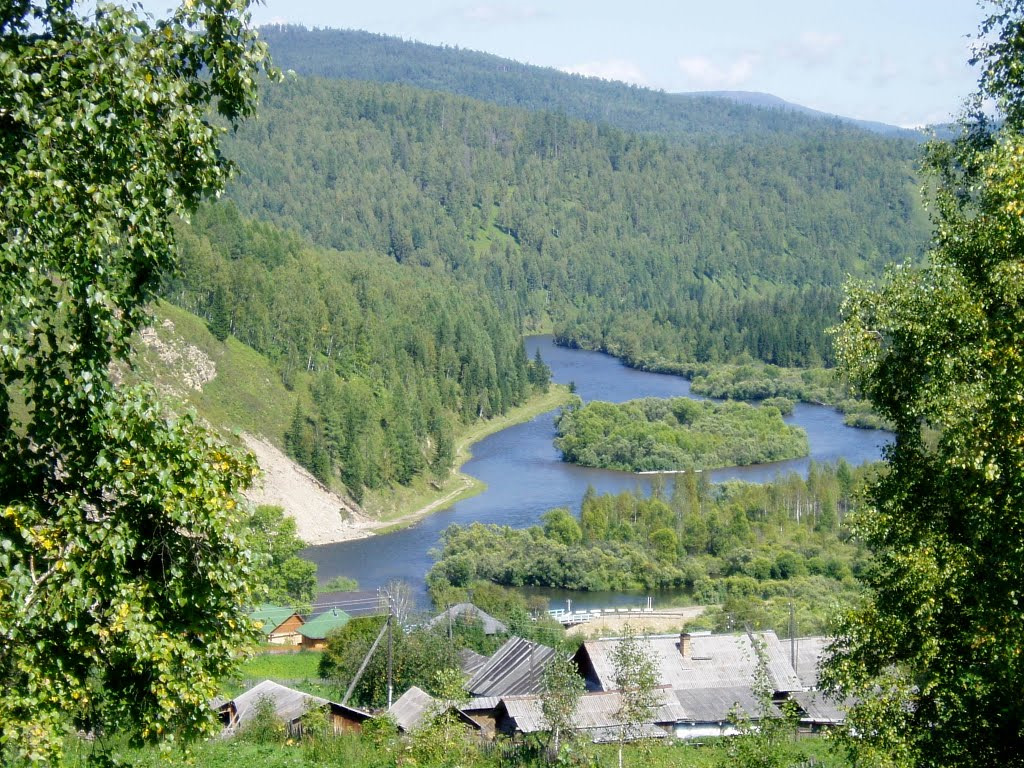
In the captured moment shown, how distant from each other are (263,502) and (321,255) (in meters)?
49.5

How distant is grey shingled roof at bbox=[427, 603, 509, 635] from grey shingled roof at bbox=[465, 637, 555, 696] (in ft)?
15.4

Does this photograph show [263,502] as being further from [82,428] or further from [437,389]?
[82,428]

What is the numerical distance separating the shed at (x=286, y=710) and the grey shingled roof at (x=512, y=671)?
6203 mm

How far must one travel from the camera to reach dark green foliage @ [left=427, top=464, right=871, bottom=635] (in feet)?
169

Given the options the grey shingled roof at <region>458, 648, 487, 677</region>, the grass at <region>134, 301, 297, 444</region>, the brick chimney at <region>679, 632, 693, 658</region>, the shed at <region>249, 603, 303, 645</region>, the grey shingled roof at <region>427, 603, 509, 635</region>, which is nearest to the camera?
the brick chimney at <region>679, 632, 693, 658</region>

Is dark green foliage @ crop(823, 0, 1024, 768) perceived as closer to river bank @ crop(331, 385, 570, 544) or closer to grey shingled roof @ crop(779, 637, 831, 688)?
grey shingled roof @ crop(779, 637, 831, 688)

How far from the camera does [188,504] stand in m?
6.19

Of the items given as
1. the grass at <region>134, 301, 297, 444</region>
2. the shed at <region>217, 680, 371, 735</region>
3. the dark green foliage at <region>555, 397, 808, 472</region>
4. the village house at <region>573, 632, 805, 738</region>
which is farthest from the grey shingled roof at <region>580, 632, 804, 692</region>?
the dark green foliage at <region>555, 397, 808, 472</region>

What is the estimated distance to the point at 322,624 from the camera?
42.9 meters

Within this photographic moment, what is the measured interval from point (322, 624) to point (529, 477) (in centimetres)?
3712

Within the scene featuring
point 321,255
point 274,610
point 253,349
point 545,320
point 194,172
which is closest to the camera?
point 194,172

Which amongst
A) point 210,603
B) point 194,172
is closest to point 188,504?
point 210,603

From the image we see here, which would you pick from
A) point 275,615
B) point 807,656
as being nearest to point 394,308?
point 275,615

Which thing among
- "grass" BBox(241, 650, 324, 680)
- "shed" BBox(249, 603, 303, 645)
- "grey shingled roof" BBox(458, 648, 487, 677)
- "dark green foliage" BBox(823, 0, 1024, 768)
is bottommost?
"shed" BBox(249, 603, 303, 645)
